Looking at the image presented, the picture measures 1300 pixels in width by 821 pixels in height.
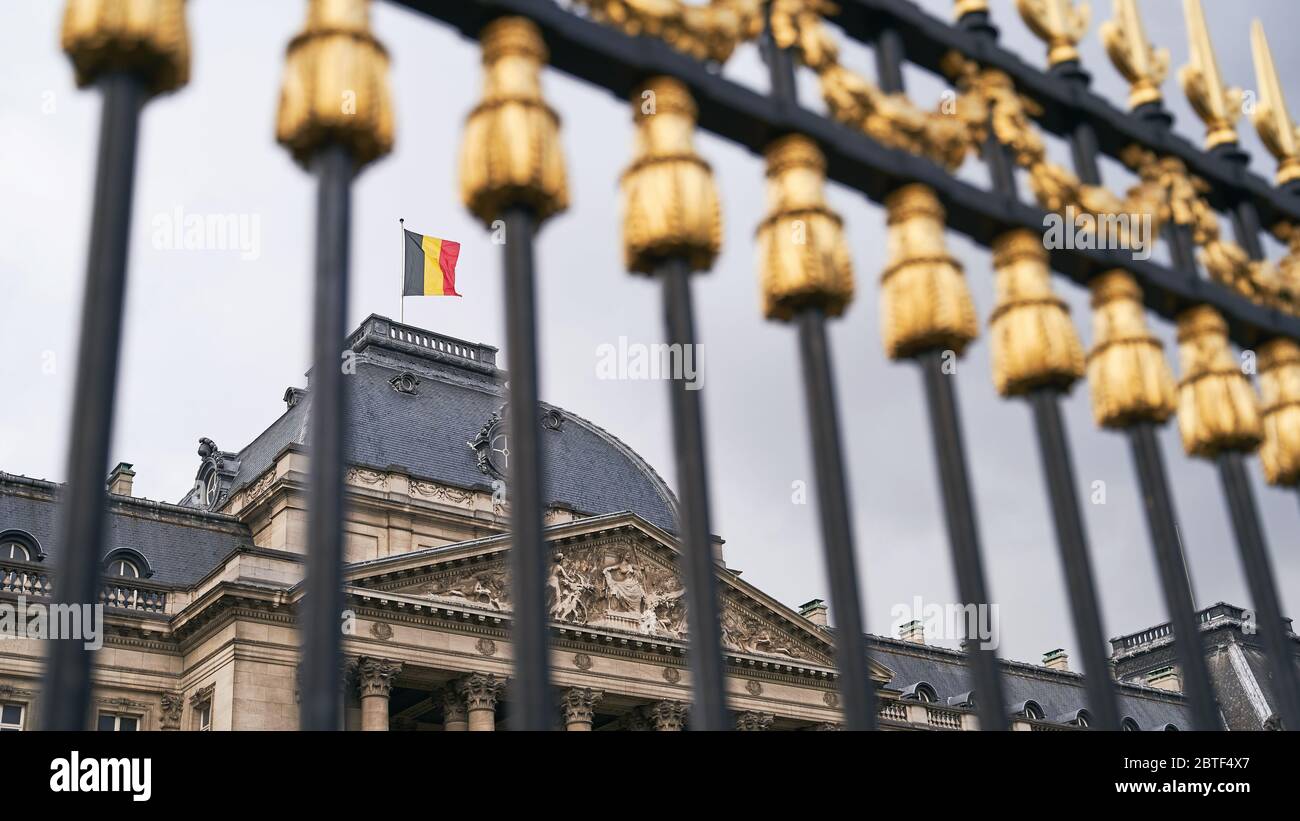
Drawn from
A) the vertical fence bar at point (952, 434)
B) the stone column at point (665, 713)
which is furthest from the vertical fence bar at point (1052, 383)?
the stone column at point (665, 713)

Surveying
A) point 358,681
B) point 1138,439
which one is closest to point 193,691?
point 358,681

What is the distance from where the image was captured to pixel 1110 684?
6719 millimetres

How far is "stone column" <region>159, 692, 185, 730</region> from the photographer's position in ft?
113

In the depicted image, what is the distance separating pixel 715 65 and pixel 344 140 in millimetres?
2208

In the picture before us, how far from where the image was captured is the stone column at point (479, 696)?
35.3m

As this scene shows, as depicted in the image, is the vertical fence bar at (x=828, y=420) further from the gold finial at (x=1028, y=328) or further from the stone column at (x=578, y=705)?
the stone column at (x=578, y=705)

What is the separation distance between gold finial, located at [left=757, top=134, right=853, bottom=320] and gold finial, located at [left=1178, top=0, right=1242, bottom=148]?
11.0 ft

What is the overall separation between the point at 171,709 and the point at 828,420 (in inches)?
1223

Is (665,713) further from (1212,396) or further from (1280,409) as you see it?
(1212,396)

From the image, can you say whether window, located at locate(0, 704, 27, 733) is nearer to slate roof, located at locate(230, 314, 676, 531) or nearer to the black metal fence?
slate roof, located at locate(230, 314, 676, 531)

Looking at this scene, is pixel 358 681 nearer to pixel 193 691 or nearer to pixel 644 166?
pixel 193 691

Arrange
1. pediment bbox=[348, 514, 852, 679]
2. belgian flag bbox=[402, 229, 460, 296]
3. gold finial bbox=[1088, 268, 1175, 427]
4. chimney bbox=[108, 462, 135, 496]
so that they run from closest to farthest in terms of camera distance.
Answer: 1. gold finial bbox=[1088, 268, 1175, 427]
2. pediment bbox=[348, 514, 852, 679]
3. belgian flag bbox=[402, 229, 460, 296]
4. chimney bbox=[108, 462, 135, 496]

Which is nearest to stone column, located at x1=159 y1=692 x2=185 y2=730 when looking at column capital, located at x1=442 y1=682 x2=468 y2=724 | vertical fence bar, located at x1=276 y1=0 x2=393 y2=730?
column capital, located at x1=442 y1=682 x2=468 y2=724

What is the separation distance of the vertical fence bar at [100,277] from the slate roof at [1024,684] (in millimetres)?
45333
